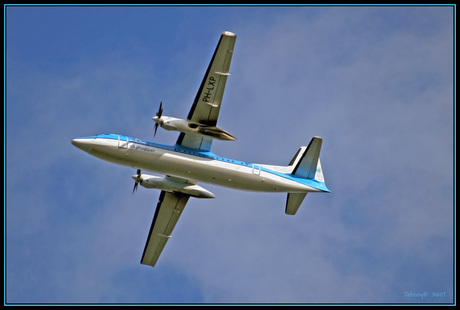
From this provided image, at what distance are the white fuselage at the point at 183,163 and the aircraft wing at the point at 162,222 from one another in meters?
3.97

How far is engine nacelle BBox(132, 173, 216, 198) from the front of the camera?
120ft

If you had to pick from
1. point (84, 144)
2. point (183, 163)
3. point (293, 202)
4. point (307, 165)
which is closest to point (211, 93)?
point (183, 163)

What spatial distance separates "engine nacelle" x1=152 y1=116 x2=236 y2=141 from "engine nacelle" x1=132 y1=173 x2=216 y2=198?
3.81 metres

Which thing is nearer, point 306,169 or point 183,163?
point 183,163

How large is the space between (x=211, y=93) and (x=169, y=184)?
5998mm

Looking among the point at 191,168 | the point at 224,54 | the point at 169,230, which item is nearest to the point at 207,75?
the point at 224,54

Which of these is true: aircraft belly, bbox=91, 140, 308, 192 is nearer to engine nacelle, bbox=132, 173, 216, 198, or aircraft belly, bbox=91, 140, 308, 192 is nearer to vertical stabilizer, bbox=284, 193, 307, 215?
vertical stabilizer, bbox=284, 193, 307, 215

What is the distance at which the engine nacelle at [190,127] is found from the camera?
111ft

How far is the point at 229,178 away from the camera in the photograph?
3419cm

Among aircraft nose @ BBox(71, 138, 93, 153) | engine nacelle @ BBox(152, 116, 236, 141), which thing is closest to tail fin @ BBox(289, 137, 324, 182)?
engine nacelle @ BBox(152, 116, 236, 141)

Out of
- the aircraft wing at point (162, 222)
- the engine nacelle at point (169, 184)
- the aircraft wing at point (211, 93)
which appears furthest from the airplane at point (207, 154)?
the aircraft wing at point (162, 222)

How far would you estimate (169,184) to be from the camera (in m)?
36.6

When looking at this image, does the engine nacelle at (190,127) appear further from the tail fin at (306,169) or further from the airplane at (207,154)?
the tail fin at (306,169)

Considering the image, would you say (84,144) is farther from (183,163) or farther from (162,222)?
(162,222)
